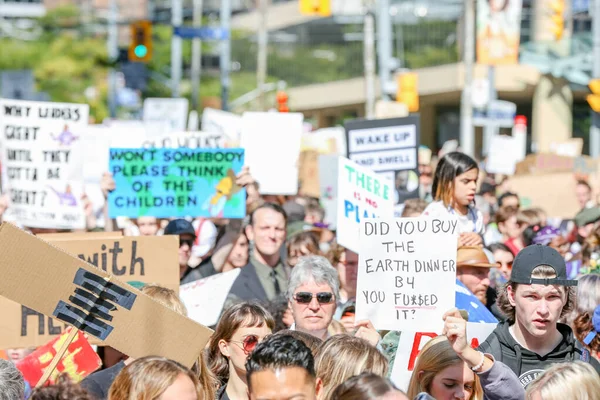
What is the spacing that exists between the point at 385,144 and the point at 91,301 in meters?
6.50

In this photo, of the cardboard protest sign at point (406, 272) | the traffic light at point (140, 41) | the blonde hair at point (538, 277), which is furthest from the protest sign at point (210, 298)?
the traffic light at point (140, 41)

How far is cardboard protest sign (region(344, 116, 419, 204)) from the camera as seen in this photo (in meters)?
11.2

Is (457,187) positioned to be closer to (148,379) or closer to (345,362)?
(345,362)

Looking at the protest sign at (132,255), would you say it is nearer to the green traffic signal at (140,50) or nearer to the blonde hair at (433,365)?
the blonde hair at (433,365)

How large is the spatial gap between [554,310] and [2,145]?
245 inches

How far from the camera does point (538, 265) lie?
210 inches

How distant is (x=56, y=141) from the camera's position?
1039 centimetres

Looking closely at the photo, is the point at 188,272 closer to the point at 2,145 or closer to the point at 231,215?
the point at 231,215

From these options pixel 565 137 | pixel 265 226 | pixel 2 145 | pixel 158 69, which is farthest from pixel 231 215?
pixel 158 69

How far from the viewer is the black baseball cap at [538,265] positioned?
17.5 feet

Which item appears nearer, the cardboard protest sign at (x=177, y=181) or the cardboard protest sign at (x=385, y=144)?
the cardboard protest sign at (x=177, y=181)

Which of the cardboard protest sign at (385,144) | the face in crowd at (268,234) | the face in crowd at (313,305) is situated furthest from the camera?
the cardboard protest sign at (385,144)

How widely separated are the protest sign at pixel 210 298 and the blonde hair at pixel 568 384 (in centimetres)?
301

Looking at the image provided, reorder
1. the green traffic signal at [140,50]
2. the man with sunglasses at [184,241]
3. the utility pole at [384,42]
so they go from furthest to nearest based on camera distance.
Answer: the green traffic signal at [140,50]
the utility pole at [384,42]
the man with sunglasses at [184,241]
